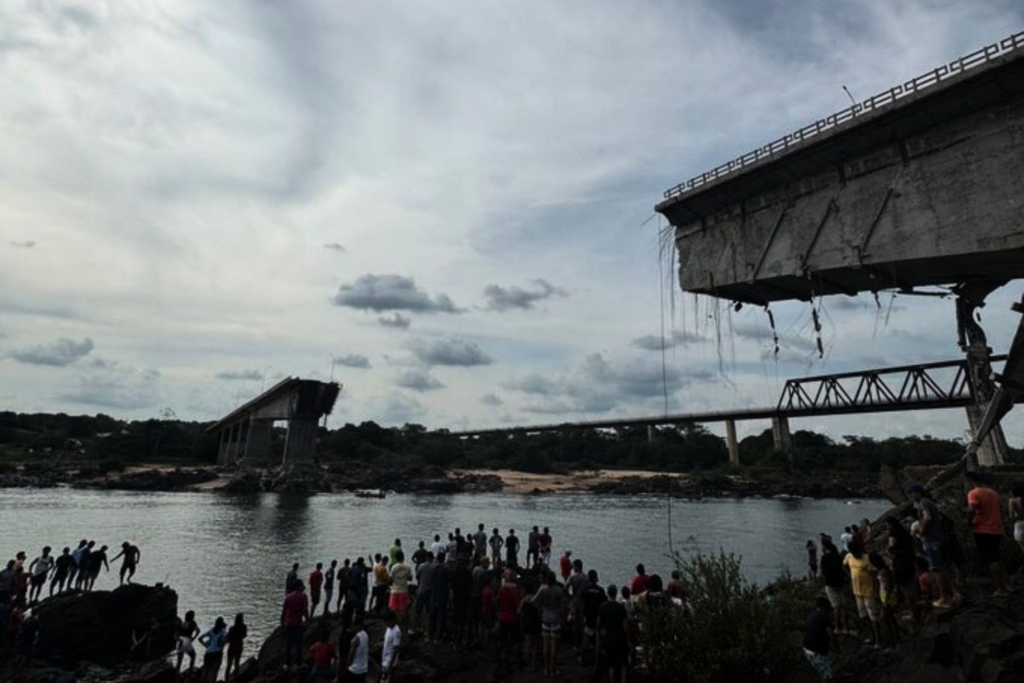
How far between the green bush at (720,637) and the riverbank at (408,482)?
77206 mm

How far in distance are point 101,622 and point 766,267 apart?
2694 cm

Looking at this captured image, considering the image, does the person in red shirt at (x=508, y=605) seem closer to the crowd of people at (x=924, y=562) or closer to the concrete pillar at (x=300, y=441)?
the crowd of people at (x=924, y=562)

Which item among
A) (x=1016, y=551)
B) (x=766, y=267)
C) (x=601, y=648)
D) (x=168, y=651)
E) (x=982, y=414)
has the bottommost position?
(x=168, y=651)

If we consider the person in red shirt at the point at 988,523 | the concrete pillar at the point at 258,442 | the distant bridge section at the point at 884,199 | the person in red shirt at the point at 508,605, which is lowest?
the person in red shirt at the point at 508,605

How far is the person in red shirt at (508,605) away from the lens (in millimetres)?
12597

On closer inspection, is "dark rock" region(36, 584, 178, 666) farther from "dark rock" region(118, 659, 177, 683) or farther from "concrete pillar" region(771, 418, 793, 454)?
"concrete pillar" region(771, 418, 793, 454)

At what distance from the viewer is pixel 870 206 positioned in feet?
69.5

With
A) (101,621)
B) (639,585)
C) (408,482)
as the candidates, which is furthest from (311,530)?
(408,482)

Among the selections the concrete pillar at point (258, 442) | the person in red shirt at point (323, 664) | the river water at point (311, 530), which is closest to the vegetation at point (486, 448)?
the concrete pillar at point (258, 442)

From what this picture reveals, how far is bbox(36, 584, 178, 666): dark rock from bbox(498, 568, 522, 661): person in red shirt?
1333 centimetres

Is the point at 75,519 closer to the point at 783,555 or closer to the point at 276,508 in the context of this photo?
the point at 276,508

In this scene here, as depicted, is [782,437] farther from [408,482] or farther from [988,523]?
[988,523]

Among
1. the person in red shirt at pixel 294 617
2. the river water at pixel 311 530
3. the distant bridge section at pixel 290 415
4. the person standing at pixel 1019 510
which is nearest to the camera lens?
the person standing at pixel 1019 510

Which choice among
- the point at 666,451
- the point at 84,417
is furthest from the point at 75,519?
the point at 666,451
